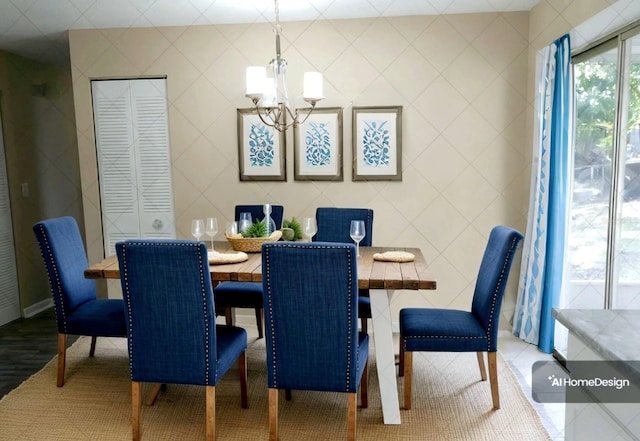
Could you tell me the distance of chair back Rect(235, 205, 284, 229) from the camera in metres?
3.63

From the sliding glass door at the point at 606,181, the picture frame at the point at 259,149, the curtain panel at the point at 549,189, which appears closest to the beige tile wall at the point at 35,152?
the picture frame at the point at 259,149

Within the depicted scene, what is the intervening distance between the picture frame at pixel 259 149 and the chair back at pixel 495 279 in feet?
6.01

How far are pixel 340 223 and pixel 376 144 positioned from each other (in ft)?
2.41

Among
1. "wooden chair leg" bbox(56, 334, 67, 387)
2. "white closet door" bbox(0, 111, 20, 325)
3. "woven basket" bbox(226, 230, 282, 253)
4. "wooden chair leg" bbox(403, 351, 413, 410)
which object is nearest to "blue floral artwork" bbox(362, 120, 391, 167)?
"woven basket" bbox(226, 230, 282, 253)

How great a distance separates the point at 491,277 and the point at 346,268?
92 centimetres

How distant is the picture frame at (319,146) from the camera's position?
147 inches

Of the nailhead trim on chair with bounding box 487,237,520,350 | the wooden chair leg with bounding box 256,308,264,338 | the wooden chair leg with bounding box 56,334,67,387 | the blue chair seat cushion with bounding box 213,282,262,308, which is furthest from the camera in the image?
the wooden chair leg with bounding box 256,308,264,338

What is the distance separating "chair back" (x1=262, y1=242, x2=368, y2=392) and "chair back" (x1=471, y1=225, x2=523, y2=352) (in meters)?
0.78

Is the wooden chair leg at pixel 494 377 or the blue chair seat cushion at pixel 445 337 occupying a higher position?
the blue chair seat cushion at pixel 445 337

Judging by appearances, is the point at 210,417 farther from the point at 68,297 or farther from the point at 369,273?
the point at 68,297

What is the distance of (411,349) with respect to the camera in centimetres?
248

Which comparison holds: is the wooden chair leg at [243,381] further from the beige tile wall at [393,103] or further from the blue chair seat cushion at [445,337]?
the beige tile wall at [393,103]

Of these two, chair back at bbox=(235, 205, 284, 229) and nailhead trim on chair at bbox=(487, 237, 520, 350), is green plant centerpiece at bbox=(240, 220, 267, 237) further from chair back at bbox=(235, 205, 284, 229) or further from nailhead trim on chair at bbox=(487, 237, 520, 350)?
nailhead trim on chair at bbox=(487, 237, 520, 350)

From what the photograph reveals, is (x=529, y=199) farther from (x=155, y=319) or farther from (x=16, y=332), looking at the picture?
(x=16, y=332)
